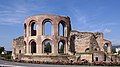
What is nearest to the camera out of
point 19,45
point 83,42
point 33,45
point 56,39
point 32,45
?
point 56,39

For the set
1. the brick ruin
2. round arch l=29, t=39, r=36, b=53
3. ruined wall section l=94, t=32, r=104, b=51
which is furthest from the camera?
ruined wall section l=94, t=32, r=104, b=51

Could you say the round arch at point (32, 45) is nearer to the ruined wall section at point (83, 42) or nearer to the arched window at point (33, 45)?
the arched window at point (33, 45)

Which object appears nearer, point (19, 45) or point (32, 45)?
point (32, 45)

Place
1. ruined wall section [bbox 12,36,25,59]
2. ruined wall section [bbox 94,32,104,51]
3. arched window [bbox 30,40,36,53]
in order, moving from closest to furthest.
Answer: arched window [bbox 30,40,36,53]
ruined wall section [bbox 94,32,104,51]
ruined wall section [bbox 12,36,25,59]

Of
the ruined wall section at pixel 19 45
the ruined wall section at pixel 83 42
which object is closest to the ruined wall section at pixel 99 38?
the ruined wall section at pixel 83 42

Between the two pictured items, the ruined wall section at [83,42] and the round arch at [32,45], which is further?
the round arch at [32,45]

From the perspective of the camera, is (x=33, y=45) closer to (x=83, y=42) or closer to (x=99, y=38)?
(x=83, y=42)

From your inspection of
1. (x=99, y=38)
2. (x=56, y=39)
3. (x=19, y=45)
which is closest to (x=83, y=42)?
(x=99, y=38)

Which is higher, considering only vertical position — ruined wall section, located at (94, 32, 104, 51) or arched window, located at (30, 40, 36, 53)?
ruined wall section, located at (94, 32, 104, 51)

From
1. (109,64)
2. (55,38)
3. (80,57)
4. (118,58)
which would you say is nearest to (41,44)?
(55,38)

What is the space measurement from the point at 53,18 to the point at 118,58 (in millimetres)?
17629

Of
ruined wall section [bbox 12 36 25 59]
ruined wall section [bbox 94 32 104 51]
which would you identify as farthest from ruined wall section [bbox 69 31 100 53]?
ruined wall section [bbox 12 36 25 59]

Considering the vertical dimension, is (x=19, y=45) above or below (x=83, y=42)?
below

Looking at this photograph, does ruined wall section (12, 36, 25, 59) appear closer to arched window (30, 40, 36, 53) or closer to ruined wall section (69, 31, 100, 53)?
arched window (30, 40, 36, 53)
